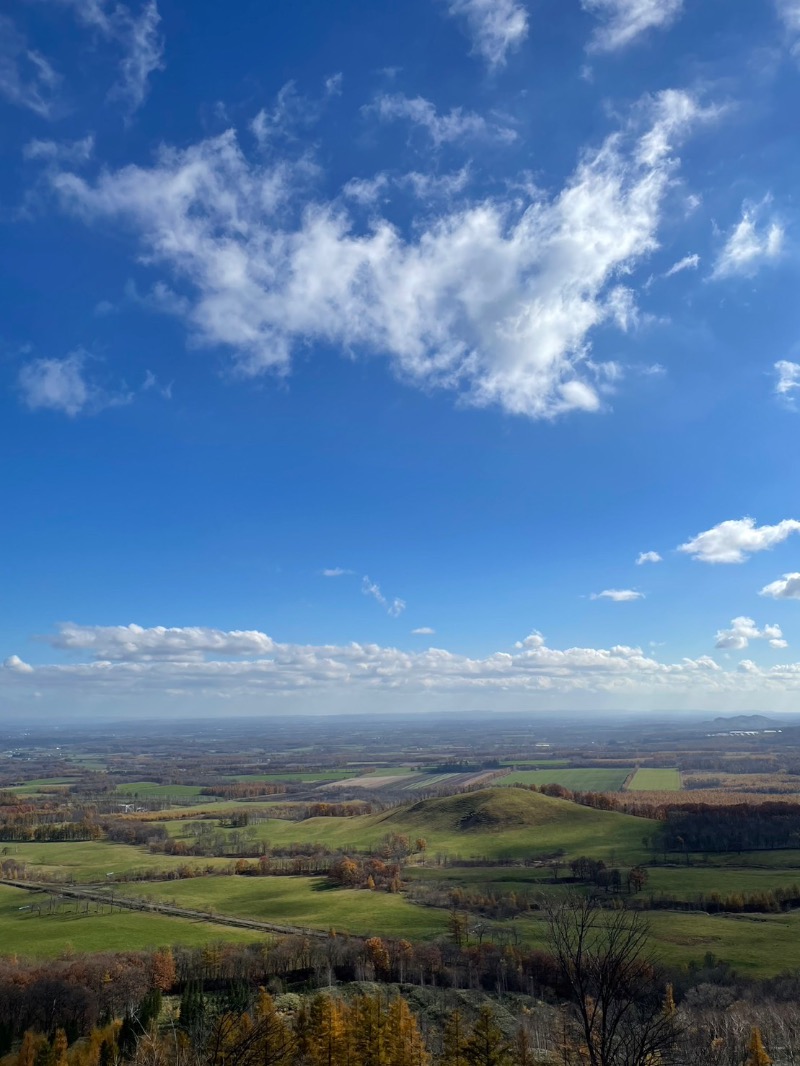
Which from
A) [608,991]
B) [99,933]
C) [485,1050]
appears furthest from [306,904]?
[608,991]

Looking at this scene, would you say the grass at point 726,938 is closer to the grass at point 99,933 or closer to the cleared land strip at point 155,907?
the cleared land strip at point 155,907

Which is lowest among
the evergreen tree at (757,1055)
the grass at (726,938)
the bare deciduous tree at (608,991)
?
the grass at (726,938)

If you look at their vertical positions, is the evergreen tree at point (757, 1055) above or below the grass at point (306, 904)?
above

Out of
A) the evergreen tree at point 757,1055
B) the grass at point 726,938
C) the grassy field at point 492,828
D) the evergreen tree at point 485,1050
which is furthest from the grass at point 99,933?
the grassy field at point 492,828

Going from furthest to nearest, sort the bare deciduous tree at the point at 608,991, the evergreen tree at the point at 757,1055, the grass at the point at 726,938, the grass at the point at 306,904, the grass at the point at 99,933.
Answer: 1. the grass at the point at 306,904
2. the grass at the point at 99,933
3. the grass at the point at 726,938
4. the evergreen tree at the point at 757,1055
5. the bare deciduous tree at the point at 608,991

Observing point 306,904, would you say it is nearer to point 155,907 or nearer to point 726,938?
point 155,907
